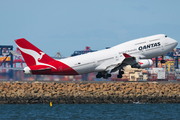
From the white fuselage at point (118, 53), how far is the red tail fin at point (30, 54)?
11.1ft

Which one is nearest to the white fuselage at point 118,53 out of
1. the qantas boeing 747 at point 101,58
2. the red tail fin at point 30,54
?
the qantas boeing 747 at point 101,58

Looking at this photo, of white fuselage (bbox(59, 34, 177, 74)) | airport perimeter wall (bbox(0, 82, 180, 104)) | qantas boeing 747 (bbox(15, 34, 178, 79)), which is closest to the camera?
airport perimeter wall (bbox(0, 82, 180, 104))

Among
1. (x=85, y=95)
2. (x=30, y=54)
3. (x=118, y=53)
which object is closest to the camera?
(x=85, y=95)

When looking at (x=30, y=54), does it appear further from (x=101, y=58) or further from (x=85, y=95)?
(x=85, y=95)

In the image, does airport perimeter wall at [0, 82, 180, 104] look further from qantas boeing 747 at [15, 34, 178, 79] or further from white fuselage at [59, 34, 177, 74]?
white fuselage at [59, 34, 177, 74]

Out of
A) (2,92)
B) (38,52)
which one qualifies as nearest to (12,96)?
(2,92)

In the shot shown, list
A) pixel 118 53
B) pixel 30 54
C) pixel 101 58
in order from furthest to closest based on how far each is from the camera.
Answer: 1. pixel 118 53
2. pixel 101 58
3. pixel 30 54

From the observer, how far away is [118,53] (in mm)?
59969

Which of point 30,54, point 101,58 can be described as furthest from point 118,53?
point 30,54

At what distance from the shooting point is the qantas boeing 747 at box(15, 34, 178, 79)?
184 ft

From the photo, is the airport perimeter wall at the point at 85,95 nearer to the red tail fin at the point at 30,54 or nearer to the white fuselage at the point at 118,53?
the red tail fin at the point at 30,54

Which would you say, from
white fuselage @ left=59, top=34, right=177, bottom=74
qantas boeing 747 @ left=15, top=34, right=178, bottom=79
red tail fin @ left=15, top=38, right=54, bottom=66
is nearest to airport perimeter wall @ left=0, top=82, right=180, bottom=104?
qantas boeing 747 @ left=15, top=34, right=178, bottom=79

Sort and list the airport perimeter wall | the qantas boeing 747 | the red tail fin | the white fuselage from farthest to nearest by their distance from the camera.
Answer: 1. the white fuselage
2. the qantas boeing 747
3. the red tail fin
4. the airport perimeter wall

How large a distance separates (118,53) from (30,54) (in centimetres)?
1516
